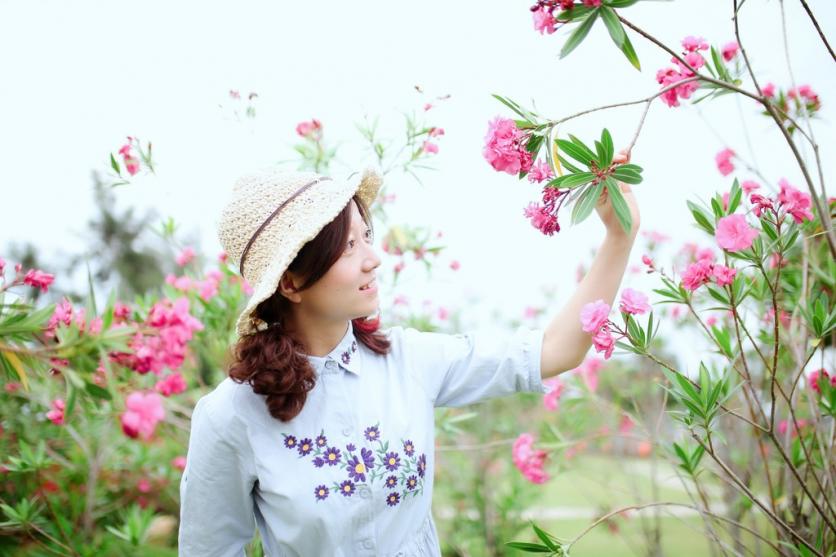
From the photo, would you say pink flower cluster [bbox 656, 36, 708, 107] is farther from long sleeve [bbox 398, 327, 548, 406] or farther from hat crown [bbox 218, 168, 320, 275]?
hat crown [bbox 218, 168, 320, 275]

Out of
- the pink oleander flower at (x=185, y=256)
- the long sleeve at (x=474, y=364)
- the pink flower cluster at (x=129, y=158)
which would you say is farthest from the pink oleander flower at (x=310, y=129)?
the long sleeve at (x=474, y=364)

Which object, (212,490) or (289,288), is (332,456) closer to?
(212,490)

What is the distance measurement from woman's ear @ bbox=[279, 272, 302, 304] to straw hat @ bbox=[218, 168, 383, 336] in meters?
0.04

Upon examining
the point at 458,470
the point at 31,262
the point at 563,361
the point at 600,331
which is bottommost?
the point at 31,262

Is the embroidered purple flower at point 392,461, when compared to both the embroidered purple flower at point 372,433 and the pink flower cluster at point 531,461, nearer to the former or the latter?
the embroidered purple flower at point 372,433

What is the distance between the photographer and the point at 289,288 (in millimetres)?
1326

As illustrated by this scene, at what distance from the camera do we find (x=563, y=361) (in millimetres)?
1355

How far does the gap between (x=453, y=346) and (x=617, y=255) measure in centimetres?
46

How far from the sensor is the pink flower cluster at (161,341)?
121 cm

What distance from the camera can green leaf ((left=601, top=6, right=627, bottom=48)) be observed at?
0.90 m

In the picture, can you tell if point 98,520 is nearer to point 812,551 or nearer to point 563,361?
point 563,361

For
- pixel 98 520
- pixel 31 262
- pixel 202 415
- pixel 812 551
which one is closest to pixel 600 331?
pixel 812 551

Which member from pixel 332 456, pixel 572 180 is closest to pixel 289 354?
pixel 332 456

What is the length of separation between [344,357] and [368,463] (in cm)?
25
